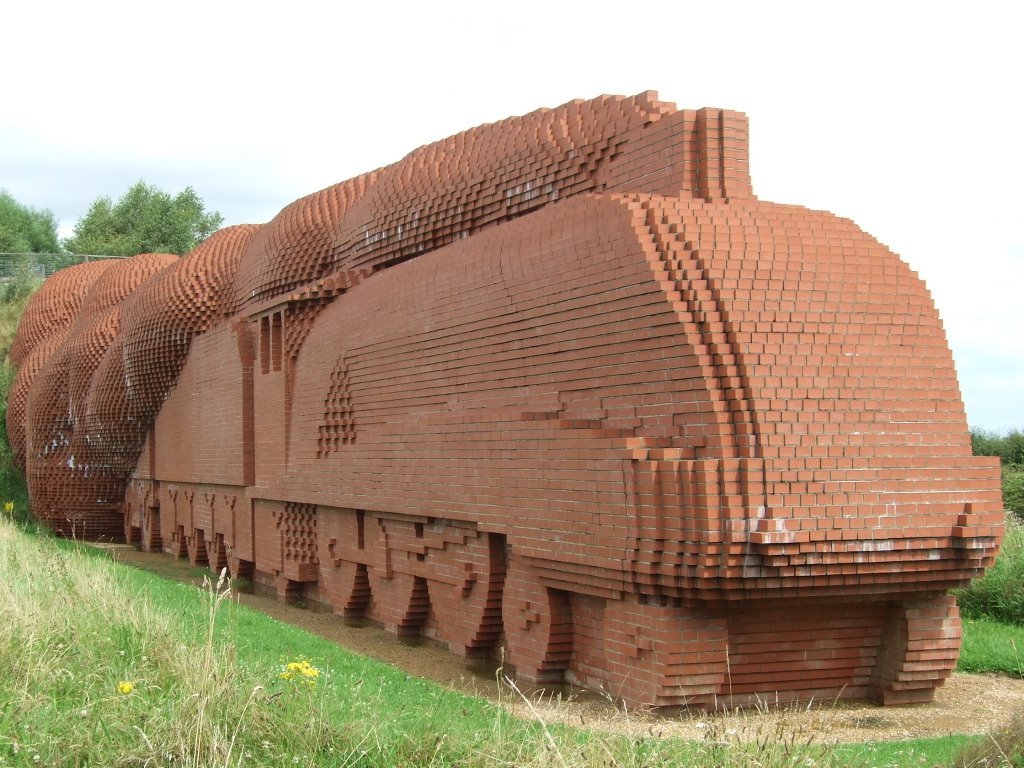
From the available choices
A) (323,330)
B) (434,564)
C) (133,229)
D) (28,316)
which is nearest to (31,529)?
(28,316)

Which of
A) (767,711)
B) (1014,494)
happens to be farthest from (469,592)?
(1014,494)

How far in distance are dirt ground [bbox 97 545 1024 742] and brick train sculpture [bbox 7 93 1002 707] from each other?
0.16 meters

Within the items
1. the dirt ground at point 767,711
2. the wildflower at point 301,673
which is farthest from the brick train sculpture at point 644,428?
the wildflower at point 301,673

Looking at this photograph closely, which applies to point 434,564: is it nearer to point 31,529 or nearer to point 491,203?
point 491,203

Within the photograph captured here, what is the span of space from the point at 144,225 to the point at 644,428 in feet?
110

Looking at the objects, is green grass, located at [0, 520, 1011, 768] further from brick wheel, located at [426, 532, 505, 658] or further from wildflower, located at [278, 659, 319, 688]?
brick wheel, located at [426, 532, 505, 658]

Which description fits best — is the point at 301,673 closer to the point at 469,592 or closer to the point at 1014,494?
the point at 469,592

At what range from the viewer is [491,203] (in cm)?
902

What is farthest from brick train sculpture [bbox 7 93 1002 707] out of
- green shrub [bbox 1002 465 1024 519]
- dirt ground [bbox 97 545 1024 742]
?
green shrub [bbox 1002 465 1024 519]

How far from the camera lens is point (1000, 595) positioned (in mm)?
10469

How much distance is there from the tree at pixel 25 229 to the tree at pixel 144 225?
6.95 ft

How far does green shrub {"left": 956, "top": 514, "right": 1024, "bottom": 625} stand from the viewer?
10328mm

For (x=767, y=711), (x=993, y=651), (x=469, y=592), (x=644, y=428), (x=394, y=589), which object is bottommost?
(x=993, y=651)

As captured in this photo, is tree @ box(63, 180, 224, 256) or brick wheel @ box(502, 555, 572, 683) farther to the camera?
tree @ box(63, 180, 224, 256)
